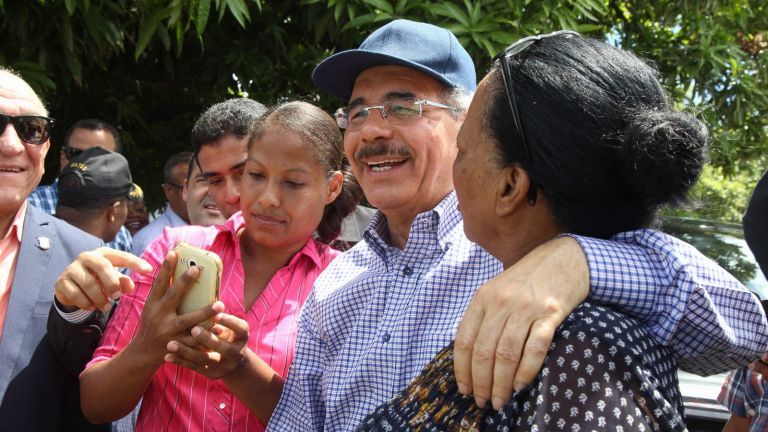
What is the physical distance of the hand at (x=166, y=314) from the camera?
1915mm

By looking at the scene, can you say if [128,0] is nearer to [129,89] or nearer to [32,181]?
[129,89]

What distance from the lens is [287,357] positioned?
7.63 feet

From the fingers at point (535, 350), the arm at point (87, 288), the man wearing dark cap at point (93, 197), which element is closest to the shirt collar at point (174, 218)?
the man wearing dark cap at point (93, 197)

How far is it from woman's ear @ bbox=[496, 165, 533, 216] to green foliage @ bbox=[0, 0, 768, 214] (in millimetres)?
2828

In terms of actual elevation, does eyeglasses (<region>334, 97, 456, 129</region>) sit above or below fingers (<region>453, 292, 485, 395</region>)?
above

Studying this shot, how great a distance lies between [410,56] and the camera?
7.54ft

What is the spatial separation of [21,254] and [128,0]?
2.64m

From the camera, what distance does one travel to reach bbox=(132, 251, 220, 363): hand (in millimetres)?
1915

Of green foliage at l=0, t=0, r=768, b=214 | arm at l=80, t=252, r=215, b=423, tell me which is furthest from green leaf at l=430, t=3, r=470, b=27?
arm at l=80, t=252, r=215, b=423

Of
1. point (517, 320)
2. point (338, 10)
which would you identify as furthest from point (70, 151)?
point (517, 320)

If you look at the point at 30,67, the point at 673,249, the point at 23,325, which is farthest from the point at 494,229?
the point at 30,67

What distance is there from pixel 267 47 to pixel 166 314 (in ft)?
12.6

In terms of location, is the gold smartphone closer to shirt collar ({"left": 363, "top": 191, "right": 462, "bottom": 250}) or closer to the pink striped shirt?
the pink striped shirt

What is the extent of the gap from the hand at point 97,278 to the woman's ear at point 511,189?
1080 mm
